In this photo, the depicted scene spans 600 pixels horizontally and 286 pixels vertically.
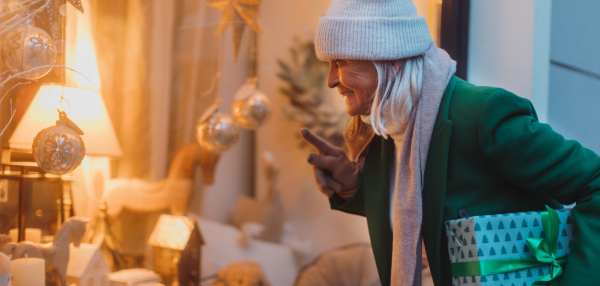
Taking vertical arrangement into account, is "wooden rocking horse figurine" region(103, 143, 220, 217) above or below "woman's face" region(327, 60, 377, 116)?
below

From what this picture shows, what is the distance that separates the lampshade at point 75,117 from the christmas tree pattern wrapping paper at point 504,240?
2.95ft

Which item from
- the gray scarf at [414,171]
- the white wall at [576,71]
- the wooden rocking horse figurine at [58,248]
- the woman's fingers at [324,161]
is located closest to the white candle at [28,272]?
the wooden rocking horse figurine at [58,248]

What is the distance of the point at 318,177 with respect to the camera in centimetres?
137

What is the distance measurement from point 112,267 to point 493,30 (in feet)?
4.99

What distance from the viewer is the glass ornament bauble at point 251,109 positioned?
1.89 meters

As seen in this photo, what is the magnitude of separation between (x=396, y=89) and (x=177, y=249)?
3.11 ft

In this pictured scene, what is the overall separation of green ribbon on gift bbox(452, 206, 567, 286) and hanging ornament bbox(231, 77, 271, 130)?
1.07 meters

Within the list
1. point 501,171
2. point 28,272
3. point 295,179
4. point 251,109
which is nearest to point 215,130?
point 251,109

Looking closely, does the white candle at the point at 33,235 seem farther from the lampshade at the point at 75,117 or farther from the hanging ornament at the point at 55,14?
the hanging ornament at the point at 55,14

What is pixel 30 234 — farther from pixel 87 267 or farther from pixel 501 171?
pixel 501 171

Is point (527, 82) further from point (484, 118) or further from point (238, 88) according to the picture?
point (238, 88)

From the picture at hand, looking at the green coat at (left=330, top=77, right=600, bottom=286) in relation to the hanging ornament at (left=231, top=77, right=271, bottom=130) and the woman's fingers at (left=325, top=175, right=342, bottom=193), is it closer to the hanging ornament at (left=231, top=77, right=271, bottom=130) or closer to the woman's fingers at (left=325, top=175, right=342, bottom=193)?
the woman's fingers at (left=325, top=175, right=342, bottom=193)

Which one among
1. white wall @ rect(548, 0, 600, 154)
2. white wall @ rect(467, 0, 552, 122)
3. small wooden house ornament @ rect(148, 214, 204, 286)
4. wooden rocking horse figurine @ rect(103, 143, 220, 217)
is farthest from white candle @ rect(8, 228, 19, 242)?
white wall @ rect(548, 0, 600, 154)

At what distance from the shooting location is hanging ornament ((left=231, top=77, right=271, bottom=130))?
1.89 m
